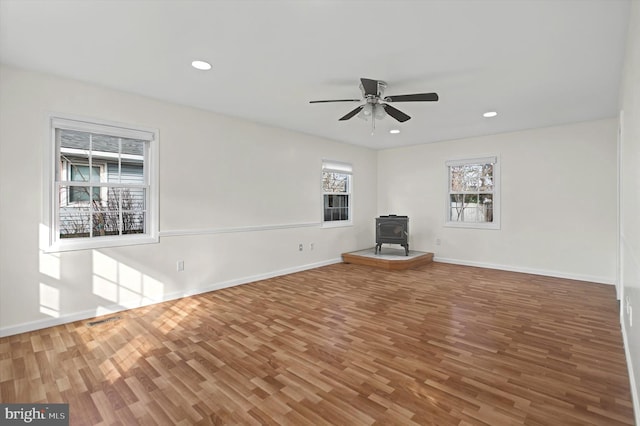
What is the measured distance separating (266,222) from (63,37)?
3347 mm

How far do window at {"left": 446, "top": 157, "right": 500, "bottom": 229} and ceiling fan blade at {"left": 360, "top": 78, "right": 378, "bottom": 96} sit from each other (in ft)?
12.7

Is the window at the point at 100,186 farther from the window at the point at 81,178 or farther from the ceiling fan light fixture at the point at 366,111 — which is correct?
the ceiling fan light fixture at the point at 366,111

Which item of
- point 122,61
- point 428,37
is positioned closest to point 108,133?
point 122,61

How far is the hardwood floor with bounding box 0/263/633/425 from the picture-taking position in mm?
1846

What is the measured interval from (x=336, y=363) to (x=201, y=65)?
2952 millimetres

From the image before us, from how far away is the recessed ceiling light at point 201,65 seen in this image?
2.92 metres

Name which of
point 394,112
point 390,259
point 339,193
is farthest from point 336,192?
point 394,112

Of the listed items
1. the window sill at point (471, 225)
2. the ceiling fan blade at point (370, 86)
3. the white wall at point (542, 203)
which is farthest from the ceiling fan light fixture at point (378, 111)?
the window sill at point (471, 225)

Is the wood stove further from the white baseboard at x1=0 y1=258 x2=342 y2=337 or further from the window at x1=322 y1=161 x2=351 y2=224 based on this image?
the white baseboard at x1=0 y1=258 x2=342 y2=337

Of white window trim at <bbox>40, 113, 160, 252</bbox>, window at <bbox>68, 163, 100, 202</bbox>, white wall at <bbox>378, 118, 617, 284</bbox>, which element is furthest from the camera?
white wall at <bbox>378, 118, 617, 284</bbox>

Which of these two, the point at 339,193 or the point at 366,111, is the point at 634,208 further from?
the point at 339,193

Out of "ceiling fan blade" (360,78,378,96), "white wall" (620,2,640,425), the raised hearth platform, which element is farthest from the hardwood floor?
"ceiling fan blade" (360,78,378,96)

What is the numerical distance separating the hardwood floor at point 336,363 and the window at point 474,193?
225 centimetres

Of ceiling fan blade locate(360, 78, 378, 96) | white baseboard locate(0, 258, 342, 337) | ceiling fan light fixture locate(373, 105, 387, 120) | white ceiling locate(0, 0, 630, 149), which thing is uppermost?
white ceiling locate(0, 0, 630, 149)
